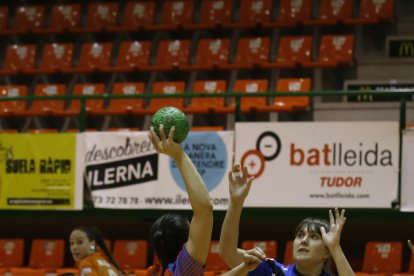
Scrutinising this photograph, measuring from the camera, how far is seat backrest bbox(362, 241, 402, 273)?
9320 mm

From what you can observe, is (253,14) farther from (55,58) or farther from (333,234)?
(333,234)

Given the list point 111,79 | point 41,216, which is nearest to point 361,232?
point 41,216

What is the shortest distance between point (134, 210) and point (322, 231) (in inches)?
219

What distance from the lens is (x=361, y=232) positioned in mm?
10312

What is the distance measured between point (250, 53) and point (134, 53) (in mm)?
2000

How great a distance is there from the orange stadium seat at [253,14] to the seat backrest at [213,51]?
0.40 m

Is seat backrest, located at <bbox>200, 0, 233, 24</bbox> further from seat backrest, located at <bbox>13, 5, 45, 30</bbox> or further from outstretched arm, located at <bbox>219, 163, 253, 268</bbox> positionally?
outstretched arm, located at <bbox>219, 163, 253, 268</bbox>

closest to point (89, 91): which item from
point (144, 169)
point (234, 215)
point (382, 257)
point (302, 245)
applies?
point (144, 169)

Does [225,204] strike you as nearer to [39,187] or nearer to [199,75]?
[39,187]

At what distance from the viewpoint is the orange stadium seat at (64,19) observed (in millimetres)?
14789

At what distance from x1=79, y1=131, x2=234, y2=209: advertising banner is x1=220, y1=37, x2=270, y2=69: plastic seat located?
384 cm

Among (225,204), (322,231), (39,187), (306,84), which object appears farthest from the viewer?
(306,84)

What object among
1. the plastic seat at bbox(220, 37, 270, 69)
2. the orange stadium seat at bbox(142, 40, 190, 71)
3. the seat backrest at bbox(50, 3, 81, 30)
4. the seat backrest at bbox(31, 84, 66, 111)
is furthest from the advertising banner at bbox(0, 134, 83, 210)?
the seat backrest at bbox(50, 3, 81, 30)

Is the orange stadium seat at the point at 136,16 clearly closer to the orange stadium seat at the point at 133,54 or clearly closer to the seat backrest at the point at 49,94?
the orange stadium seat at the point at 133,54
